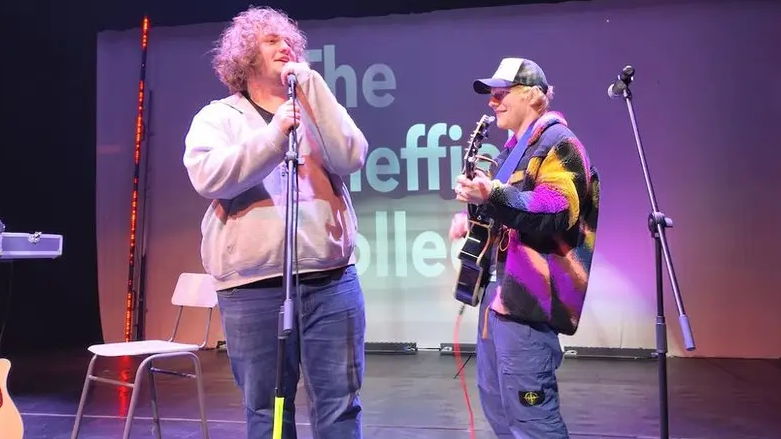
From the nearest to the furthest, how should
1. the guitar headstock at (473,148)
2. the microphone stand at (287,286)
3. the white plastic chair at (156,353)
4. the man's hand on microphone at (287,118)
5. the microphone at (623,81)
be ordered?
the microphone stand at (287,286) → the man's hand on microphone at (287,118) → the guitar headstock at (473,148) → the microphone at (623,81) → the white plastic chair at (156,353)

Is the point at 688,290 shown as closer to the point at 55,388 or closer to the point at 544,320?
the point at 544,320

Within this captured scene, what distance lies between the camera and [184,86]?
229 inches

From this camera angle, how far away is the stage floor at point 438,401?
3.15 meters

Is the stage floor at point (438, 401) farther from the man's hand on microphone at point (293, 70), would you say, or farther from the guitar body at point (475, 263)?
the man's hand on microphone at point (293, 70)

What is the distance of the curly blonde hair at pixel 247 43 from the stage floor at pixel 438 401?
1.92 metres

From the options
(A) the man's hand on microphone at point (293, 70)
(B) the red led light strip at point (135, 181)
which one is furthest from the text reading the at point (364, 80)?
(A) the man's hand on microphone at point (293, 70)

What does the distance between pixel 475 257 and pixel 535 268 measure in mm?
247

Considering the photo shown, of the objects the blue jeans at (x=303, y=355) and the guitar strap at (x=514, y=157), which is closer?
the blue jeans at (x=303, y=355)

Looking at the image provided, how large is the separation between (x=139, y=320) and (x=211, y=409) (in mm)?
2514

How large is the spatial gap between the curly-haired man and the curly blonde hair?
0.13 metres

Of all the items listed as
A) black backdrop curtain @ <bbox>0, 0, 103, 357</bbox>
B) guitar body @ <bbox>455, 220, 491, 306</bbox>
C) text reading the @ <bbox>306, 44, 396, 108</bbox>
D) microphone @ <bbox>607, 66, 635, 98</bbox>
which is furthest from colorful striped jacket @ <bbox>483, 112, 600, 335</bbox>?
black backdrop curtain @ <bbox>0, 0, 103, 357</bbox>

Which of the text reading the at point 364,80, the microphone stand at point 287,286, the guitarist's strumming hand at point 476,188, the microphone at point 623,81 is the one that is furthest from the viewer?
the text reading the at point 364,80

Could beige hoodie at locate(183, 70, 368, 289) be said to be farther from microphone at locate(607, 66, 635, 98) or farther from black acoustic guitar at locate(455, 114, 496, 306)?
microphone at locate(607, 66, 635, 98)

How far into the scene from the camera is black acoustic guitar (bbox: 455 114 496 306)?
1.93m
